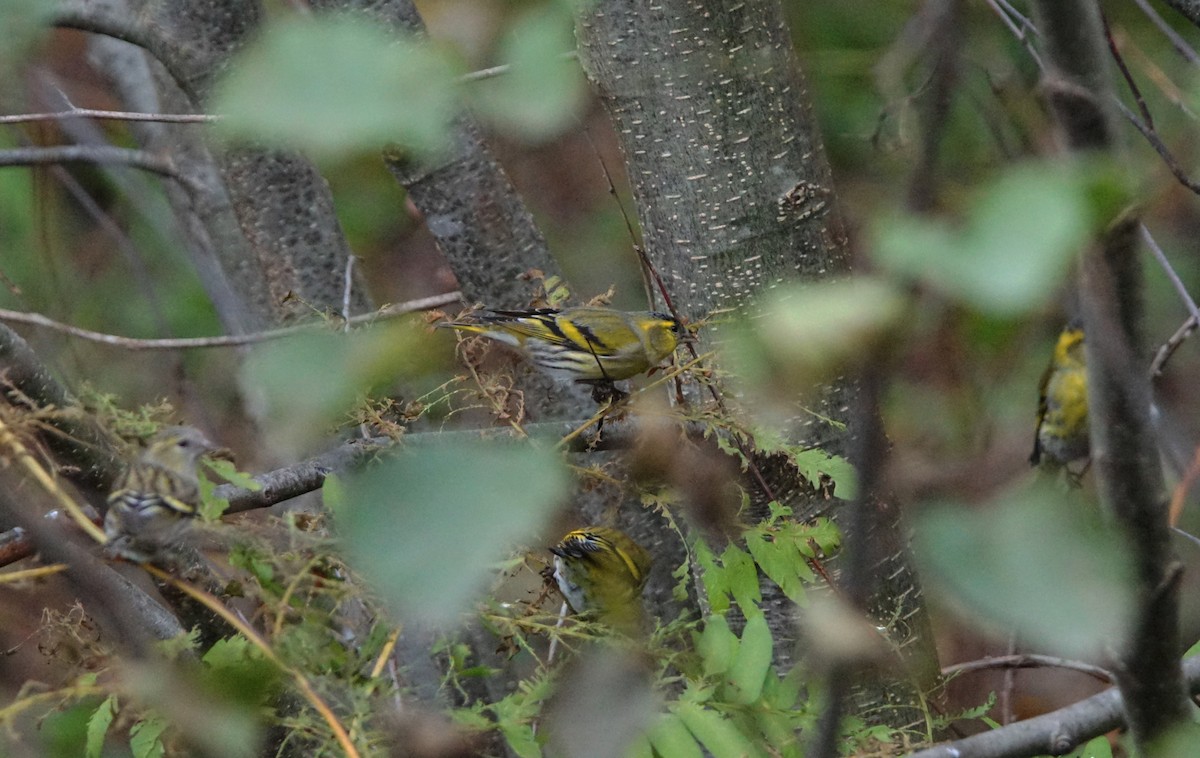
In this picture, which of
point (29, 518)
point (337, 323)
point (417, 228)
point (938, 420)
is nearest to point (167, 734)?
point (337, 323)

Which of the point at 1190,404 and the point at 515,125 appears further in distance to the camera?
the point at 1190,404

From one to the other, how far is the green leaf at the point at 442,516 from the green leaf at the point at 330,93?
0.35 ft

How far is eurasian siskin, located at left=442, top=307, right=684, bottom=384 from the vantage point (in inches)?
86.7

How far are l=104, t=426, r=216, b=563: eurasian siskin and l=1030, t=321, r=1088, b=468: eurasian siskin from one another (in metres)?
2.83

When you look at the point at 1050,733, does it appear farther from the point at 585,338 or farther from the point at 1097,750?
the point at 585,338

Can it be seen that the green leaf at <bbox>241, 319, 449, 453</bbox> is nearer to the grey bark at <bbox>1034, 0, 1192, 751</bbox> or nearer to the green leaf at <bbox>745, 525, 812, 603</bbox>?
the grey bark at <bbox>1034, 0, 1192, 751</bbox>

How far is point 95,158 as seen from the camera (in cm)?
224

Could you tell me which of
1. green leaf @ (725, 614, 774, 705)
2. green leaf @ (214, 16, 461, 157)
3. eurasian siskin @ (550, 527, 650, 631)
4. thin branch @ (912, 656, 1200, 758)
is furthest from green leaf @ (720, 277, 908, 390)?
eurasian siskin @ (550, 527, 650, 631)

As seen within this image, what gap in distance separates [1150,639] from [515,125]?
1.98 feet

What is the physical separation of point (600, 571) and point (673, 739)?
0.67 metres

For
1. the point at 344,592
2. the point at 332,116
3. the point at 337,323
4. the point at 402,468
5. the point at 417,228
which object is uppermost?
the point at 332,116

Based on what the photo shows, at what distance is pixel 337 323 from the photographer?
941 mm

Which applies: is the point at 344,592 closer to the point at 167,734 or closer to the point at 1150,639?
the point at 167,734

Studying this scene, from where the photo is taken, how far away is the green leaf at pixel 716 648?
1.41m
